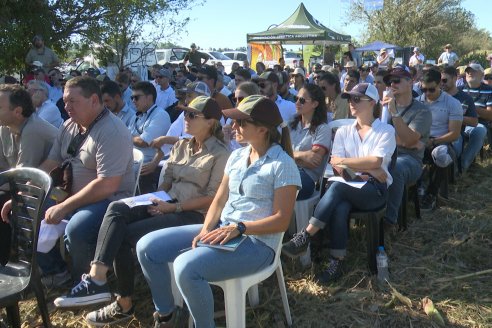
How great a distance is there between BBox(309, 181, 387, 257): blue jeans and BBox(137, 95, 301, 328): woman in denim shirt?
30.4 inches

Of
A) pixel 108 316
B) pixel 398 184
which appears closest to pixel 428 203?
pixel 398 184

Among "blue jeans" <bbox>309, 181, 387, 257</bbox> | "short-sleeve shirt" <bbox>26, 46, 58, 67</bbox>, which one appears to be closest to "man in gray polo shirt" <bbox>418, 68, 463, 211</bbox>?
"blue jeans" <bbox>309, 181, 387, 257</bbox>

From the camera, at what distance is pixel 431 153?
5152 millimetres

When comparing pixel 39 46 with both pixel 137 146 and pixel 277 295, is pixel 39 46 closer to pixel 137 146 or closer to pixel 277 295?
pixel 137 146

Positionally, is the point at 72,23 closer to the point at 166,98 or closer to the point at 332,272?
the point at 166,98

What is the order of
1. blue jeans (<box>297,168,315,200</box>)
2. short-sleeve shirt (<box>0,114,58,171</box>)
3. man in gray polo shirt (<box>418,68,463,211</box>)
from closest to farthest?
1. short-sleeve shirt (<box>0,114,58,171</box>)
2. blue jeans (<box>297,168,315,200</box>)
3. man in gray polo shirt (<box>418,68,463,211</box>)

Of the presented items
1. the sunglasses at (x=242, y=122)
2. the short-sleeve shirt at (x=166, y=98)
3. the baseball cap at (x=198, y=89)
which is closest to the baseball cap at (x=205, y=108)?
the sunglasses at (x=242, y=122)

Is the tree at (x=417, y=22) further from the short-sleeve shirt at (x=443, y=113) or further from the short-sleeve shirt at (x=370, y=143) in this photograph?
the short-sleeve shirt at (x=370, y=143)

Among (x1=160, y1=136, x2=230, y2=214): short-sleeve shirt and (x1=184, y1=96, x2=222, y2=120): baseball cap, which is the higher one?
(x1=184, y1=96, x2=222, y2=120): baseball cap

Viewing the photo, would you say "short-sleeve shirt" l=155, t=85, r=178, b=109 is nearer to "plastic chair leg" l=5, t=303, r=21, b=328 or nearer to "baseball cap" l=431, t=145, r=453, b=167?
"baseball cap" l=431, t=145, r=453, b=167

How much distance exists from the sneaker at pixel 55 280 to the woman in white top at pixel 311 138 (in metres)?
1.94

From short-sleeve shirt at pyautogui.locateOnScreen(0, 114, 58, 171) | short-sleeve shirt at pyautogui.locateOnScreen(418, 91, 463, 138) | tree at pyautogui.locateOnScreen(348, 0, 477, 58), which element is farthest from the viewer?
tree at pyautogui.locateOnScreen(348, 0, 477, 58)

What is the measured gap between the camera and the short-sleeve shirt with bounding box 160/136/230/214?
3.19 m

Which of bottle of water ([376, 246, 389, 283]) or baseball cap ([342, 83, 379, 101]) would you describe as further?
baseball cap ([342, 83, 379, 101])
